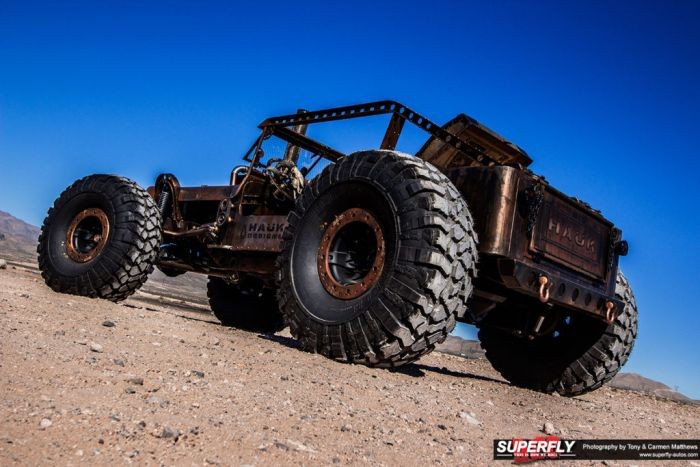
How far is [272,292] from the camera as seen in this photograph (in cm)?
763

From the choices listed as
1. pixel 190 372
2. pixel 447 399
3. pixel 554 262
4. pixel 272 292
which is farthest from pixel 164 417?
pixel 272 292

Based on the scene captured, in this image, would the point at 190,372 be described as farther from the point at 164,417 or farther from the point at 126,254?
the point at 126,254

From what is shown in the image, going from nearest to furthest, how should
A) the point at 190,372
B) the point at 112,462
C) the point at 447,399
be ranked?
1. the point at 112,462
2. the point at 190,372
3. the point at 447,399

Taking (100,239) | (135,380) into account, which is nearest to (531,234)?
(135,380)

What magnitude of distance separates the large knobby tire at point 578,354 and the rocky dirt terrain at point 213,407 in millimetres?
1052

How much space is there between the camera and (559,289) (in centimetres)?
405

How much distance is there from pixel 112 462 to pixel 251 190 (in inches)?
193

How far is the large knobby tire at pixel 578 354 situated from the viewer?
4.97 metres

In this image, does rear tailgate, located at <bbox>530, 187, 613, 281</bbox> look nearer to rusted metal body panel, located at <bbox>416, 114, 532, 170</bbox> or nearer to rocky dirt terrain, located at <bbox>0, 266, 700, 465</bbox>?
rusted metal body panel, located at <bbox>416, 114, 532, 170</bbox>

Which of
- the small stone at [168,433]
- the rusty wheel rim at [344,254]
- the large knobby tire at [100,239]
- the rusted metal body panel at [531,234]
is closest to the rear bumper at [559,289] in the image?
the rusted metal body panel at [531,234]

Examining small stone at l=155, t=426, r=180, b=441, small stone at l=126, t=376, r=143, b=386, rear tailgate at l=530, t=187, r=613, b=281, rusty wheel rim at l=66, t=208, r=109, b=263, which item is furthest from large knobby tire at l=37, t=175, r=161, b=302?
small stone at l=155, t=426, r=180, b=441

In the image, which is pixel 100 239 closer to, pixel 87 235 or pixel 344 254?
pixel 87 235

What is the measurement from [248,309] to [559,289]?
489 centimetres

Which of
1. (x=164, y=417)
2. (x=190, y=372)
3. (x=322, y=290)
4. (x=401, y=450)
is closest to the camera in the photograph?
(x=164, y=417)
